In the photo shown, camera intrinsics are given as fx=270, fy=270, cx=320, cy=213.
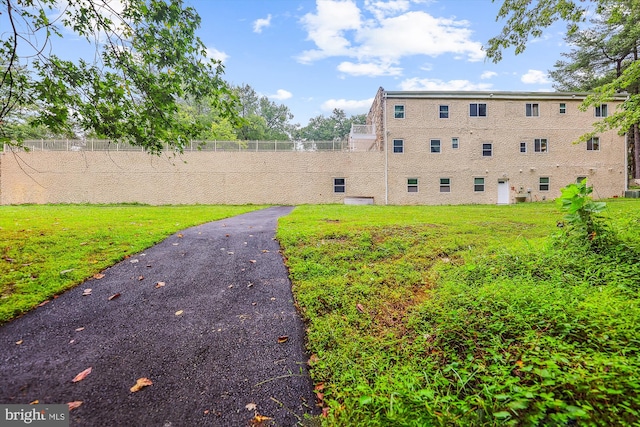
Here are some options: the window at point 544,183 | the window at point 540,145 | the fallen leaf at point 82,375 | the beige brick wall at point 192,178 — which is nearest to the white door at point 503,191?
the window at point 544,183

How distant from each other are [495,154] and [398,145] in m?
6.75

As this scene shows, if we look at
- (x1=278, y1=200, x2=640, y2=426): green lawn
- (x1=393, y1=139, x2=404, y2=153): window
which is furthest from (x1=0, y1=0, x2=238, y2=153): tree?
(x1=393, y1=139, x2=404, y2=153): window

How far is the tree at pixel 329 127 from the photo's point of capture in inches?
1667

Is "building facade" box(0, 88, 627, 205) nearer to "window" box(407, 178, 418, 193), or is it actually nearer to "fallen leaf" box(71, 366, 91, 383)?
"window" box(407, 178, 418, 193)

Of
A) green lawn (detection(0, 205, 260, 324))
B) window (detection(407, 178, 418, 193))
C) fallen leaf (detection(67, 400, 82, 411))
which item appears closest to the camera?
fallen leaf (detection(67, 400, 82, 411))

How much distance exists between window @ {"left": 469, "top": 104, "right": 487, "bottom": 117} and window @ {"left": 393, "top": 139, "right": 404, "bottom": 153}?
201 inches

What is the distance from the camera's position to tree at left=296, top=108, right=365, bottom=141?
42344 mm

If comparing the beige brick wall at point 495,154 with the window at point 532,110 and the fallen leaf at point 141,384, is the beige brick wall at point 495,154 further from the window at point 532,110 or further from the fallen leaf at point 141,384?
the fallen leaf at point 141,384

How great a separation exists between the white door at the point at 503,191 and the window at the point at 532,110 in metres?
4.87

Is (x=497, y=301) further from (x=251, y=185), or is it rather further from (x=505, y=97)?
(x=505, y=97)

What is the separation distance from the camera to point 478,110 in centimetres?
1852

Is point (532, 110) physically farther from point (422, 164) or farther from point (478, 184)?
point (422, 164)

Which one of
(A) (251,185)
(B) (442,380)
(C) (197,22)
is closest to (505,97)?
(A) (251,185)

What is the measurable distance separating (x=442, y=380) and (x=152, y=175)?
2164cm
